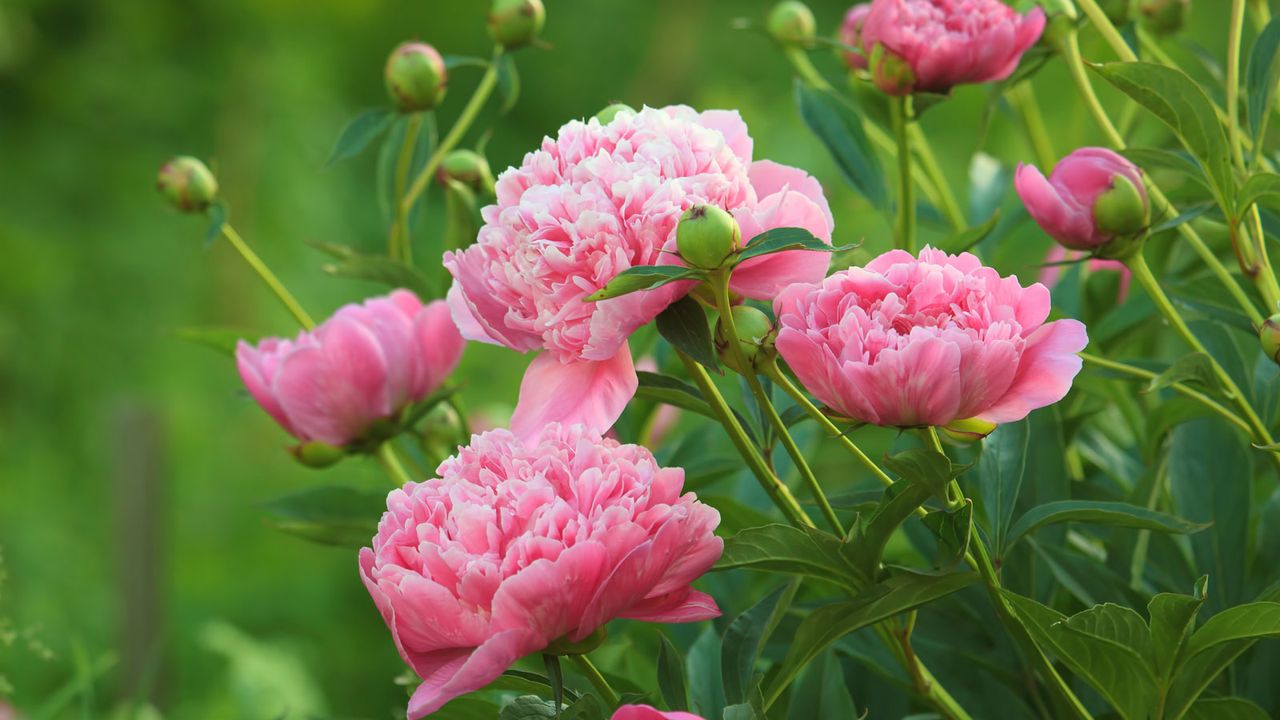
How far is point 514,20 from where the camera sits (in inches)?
19.4

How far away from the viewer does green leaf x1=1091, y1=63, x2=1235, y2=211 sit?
0.34 metres

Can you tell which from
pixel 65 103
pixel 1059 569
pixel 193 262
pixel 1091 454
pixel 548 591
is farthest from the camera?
pixel 193 262

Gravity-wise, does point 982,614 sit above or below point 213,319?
above

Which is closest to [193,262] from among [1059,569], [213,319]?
[213,319]

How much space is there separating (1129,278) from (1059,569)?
0.16 m

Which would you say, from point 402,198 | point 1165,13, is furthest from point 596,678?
point 1165,13

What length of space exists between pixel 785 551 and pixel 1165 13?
11.8 inches

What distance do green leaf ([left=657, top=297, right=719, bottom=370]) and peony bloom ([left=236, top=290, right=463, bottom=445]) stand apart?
A: 0.47ft

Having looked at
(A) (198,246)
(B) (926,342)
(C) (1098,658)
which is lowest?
(A) (198,246)

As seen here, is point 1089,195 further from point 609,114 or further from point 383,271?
point 383,271

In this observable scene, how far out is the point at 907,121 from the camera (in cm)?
44

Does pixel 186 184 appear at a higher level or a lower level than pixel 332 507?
higher

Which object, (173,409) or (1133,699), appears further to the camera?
(173,409)

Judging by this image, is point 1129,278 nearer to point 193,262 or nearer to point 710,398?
point 710,398
